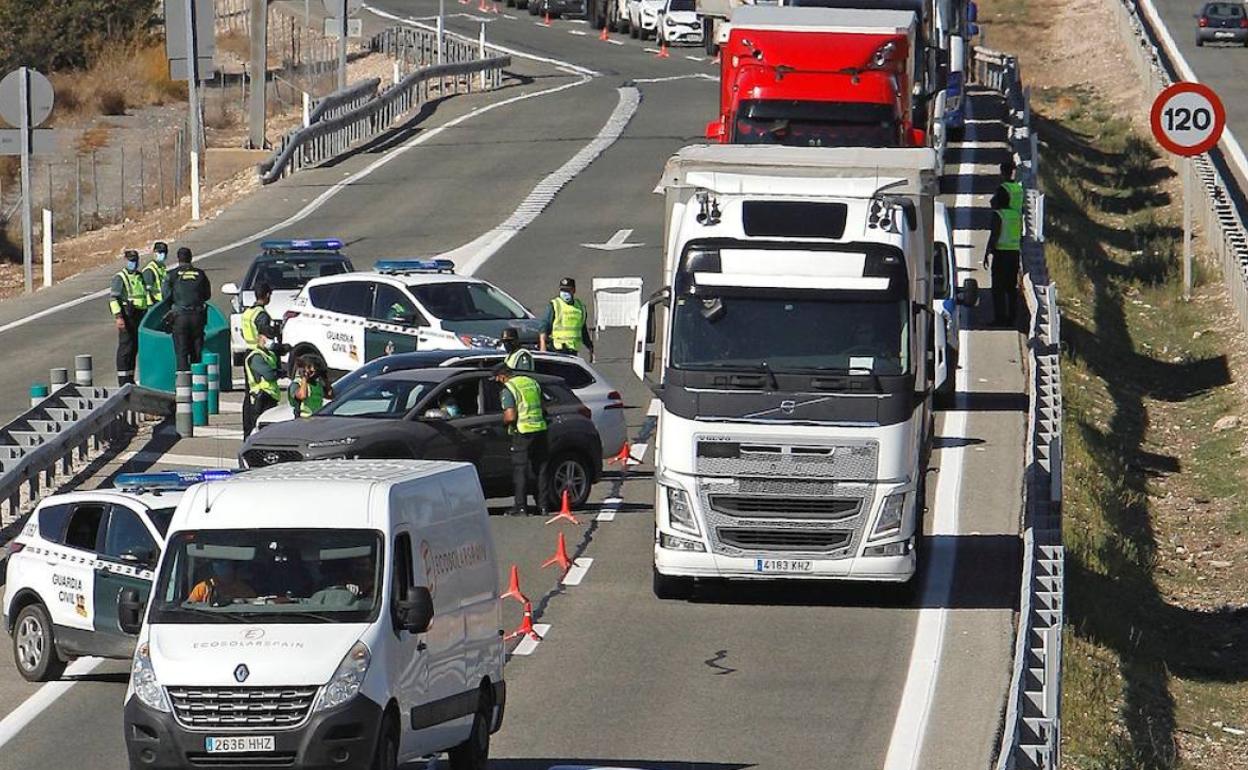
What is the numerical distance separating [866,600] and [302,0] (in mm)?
79893

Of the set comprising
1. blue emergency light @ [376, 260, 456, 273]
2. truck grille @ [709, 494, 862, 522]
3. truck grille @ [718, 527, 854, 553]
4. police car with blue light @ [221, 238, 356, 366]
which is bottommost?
police car with blue light @ [221, 238, 356, 366]

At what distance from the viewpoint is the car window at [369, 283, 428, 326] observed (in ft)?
98.4

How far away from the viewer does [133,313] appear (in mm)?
31344

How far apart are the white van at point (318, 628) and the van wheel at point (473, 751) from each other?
0.01 meters

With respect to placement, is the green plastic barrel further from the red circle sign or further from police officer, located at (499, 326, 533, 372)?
the red circle sign

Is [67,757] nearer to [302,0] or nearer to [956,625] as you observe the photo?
[956,625]

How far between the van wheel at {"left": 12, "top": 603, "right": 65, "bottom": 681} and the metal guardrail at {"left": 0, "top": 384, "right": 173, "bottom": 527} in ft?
15.1

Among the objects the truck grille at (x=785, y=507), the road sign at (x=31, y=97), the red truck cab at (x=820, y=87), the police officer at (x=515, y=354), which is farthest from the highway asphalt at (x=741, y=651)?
the road sign at (x=31, y=97)

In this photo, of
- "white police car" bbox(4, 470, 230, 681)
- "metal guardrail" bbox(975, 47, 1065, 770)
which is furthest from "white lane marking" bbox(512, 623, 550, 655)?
"metal guardrail" bbox(975, 47, 1065, 770)

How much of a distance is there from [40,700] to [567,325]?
12.6 metres

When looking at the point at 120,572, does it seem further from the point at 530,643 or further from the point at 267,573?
the point at 267,573

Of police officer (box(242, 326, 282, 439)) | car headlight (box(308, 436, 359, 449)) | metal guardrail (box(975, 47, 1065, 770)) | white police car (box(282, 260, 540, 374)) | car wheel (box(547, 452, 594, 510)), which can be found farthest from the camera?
white police car (box(282, 260, 540, 374))

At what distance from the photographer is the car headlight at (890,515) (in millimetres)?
19109

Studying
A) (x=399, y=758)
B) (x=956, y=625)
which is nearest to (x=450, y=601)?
(x=399, y=758)
